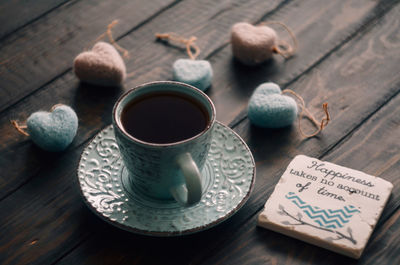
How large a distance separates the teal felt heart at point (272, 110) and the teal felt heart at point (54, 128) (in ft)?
1.05

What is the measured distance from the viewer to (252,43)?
1.06 meters

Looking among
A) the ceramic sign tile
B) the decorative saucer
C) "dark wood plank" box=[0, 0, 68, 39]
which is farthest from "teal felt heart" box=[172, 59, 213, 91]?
"dark wood plank" box=[0, 0, 68, 39]

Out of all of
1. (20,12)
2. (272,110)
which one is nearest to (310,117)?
(272,110)

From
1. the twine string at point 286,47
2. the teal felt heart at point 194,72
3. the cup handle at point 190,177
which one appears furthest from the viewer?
the twine string at point 286,47

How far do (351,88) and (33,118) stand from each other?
0.60 meters

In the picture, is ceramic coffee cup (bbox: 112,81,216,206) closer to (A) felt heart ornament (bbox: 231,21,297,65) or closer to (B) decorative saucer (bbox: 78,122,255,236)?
(B) decorative saucer (bbox: 78,122,255,236)

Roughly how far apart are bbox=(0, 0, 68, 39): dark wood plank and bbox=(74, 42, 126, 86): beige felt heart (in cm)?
22

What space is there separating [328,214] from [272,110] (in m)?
0.23

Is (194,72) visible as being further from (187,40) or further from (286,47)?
(286,47)

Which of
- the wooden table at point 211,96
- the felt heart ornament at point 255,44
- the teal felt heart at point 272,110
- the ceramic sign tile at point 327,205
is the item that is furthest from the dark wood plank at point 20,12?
the ceramic sign tile at point 327,205

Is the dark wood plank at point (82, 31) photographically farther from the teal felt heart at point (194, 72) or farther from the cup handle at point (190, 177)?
the cup handle at point (190, 177)

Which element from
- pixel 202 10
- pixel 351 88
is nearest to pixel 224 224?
pixel 351 88

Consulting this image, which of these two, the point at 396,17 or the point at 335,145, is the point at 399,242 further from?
the point at 396,17

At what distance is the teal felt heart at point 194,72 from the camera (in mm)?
990
